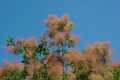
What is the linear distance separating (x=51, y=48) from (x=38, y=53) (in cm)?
32

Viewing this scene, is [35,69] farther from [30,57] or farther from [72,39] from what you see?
[72,39]

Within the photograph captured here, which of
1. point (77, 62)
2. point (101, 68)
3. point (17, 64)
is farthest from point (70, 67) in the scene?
point (17, 64)

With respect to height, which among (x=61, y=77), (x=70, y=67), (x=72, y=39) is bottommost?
(x=61, y=77)

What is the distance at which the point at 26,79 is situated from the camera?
528cm

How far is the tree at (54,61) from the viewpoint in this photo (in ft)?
17.3

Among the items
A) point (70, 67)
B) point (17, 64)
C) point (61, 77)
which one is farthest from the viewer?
point (70, 67)

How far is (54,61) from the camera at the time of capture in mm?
5457

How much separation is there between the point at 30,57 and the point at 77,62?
85 centimetres

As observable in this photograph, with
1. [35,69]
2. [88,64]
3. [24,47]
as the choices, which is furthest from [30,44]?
[88,64]

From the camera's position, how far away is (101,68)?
5980mm

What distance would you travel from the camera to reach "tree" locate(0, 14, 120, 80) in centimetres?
527

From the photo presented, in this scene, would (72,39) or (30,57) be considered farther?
(72,39)

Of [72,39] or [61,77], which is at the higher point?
[72,39]

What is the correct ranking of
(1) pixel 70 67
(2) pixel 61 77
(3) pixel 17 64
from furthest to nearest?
(1) pixel 70 67 → (3) pixel 17 64 → (2) pixel 61 77
